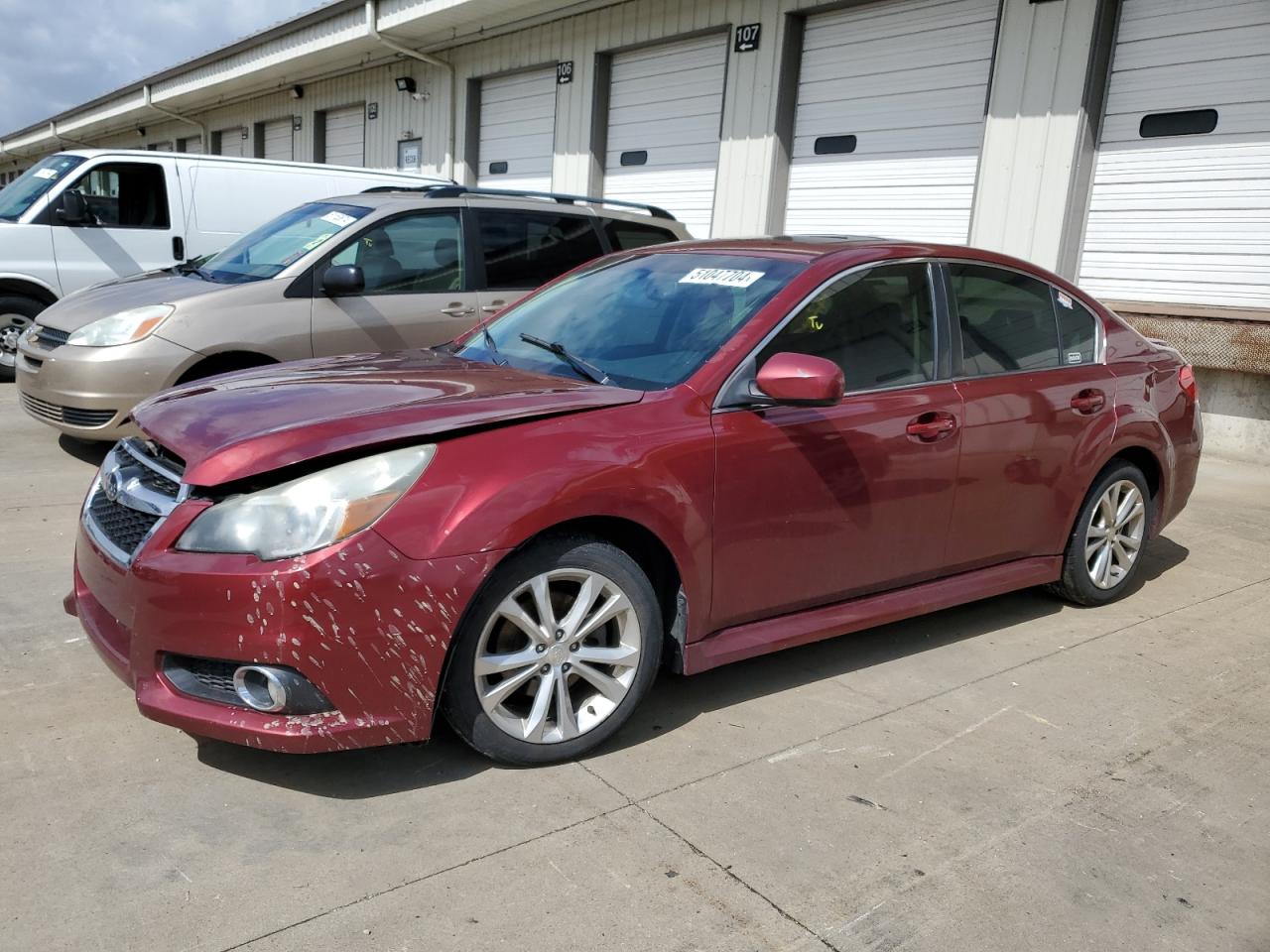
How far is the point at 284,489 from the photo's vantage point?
2.68m

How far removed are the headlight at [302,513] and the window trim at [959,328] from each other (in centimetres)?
224

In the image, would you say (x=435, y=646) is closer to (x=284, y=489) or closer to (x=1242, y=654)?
(x=284, y=489)

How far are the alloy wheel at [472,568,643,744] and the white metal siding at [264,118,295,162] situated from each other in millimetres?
20400

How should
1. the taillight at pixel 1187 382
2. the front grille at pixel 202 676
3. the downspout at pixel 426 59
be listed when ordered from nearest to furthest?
the front grille at pixel 202 676 → the taillight at pixel 1187 382 → the downspout at pixel 426 59

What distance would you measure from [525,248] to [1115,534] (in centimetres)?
424

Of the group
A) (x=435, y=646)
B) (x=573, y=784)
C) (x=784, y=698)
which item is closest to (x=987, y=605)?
(x=784, y=698)

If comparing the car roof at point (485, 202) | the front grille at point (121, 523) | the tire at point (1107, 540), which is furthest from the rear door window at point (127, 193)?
the tire at point (1107, 540)

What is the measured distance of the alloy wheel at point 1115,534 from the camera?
4.64 m

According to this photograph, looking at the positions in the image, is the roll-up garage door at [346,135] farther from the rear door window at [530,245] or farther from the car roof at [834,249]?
the car roof at [834,249]

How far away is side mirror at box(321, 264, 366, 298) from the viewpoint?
606cm

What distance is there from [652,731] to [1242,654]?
2.62 m

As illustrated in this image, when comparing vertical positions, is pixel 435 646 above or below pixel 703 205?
below

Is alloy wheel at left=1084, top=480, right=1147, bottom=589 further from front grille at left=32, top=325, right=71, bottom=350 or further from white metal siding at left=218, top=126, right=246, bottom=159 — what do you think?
white metal siding at left=218, top=126, right=246, bottom=159

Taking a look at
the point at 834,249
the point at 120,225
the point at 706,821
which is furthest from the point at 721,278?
the point at 120,225
